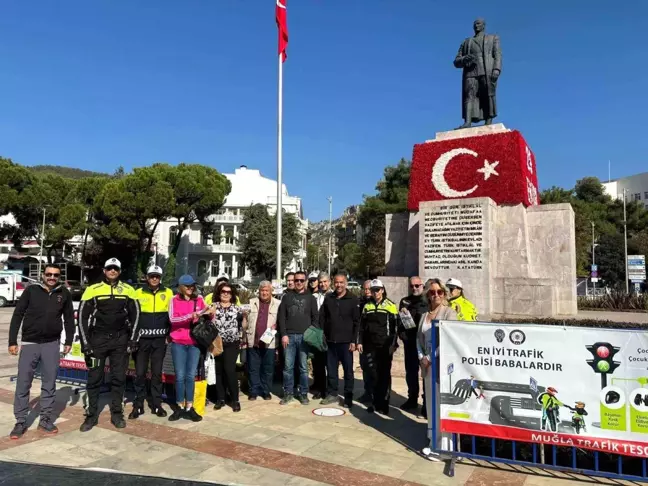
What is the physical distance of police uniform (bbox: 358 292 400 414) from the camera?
573cm

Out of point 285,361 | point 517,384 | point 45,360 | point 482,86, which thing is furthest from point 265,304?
point 482,86

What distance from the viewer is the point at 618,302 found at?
618 inches

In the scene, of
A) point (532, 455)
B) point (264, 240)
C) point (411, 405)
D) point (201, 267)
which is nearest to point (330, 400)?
point (411, 405)

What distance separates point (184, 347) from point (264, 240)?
35411 millimetres

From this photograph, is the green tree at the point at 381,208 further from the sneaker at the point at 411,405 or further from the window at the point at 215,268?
the sneaker at the point at 411,405

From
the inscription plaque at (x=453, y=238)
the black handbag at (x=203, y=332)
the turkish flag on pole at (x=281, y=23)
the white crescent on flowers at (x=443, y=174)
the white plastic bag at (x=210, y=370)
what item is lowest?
the white plastic bag at (x=210, y=370)

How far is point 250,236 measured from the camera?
41.3 m

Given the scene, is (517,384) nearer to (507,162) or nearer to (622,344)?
(622,344)

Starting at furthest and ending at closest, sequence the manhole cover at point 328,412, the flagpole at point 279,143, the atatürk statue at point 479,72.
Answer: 1. the flagpole at point 279,143
2. the atatürk statue at point 479,72
3. the manhole cover at point 328,412

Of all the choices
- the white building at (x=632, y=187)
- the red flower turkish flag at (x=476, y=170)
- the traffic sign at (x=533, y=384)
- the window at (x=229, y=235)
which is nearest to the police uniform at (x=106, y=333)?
the traffic sign at (x=533, y=384)

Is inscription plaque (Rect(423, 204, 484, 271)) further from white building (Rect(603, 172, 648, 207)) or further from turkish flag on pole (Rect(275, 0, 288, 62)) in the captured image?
white building (Rect(603, 172, 648, 207))

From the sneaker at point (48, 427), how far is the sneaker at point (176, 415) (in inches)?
44.0

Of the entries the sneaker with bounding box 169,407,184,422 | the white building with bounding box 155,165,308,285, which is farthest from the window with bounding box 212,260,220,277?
the sneaker with bounding box 169,407,184,422

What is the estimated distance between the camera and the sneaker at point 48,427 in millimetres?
4898
